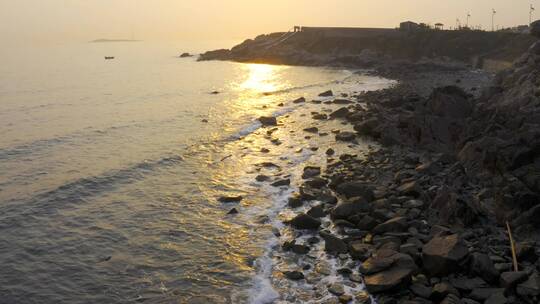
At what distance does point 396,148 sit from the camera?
77.6 feet

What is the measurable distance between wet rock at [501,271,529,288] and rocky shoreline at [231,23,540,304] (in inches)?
0.9

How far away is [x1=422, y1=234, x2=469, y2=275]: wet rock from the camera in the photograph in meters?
10.8

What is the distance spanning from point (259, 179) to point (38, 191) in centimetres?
924

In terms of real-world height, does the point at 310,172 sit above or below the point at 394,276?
above

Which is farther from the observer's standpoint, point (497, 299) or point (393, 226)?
point (393, 226)

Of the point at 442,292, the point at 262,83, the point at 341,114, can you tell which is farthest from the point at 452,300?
the point at 262,83

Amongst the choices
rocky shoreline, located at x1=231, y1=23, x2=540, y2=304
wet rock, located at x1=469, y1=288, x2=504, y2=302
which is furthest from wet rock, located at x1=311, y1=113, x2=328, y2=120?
wet rock, located at x1=469, y1=288, x2=504, y2=302

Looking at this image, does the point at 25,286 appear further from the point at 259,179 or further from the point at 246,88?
the point at 246,88

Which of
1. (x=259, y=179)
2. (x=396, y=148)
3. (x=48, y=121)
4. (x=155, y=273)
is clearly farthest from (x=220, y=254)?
(x=48, y=121)

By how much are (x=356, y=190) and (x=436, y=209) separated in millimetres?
3093

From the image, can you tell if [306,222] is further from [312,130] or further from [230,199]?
[312,130]

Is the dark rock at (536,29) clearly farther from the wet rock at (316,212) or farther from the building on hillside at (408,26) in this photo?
the building on hillside at (408,26)

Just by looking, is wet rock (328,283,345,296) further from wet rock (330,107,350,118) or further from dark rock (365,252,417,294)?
wet rock (330,107,350,118)

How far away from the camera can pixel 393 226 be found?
44.0 feet
